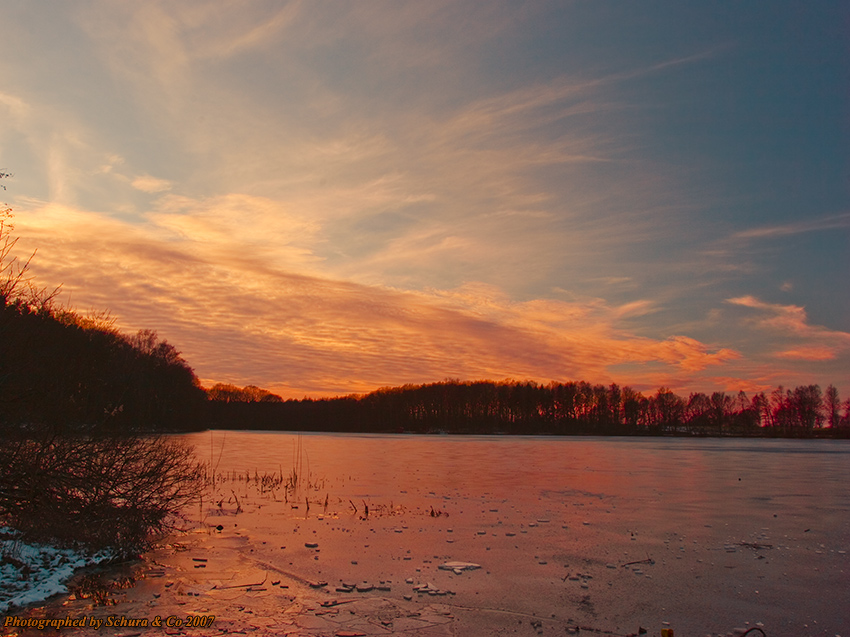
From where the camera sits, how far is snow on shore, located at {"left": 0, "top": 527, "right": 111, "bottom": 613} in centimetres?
1088

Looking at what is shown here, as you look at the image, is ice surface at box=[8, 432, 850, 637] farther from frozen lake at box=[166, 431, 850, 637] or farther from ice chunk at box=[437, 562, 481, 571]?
ice chunk at box=[437, 562, 481, 571]

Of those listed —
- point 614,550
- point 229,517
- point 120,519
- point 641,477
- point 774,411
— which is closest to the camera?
point 120,519

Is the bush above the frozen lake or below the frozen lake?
above

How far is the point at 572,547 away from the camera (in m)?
15.6

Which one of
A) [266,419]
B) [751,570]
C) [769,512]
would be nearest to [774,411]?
[266,419]

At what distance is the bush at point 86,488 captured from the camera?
10820 mm

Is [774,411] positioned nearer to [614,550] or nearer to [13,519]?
[614,550]

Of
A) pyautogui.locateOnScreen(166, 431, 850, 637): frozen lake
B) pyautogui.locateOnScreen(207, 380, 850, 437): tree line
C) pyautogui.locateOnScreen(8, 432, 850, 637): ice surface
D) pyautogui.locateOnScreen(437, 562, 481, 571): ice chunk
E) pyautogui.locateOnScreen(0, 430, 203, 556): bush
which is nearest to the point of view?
pyautogui.locateOnScreen(8, 432, 850, 637): ice surface

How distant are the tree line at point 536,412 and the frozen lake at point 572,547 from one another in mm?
129553

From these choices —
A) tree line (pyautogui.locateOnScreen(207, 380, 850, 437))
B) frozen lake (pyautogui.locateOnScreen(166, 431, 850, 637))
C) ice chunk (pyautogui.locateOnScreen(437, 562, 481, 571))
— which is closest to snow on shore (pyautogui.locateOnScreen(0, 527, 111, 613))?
frozen lake (pyautogui.locateOnScreen(166, 431, 850, 637))

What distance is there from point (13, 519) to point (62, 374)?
2952 millimetres

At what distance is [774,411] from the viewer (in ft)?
508

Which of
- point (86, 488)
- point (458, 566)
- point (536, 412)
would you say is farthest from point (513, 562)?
point (536, 412)

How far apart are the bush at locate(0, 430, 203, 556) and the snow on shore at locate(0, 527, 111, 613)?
36 cm
